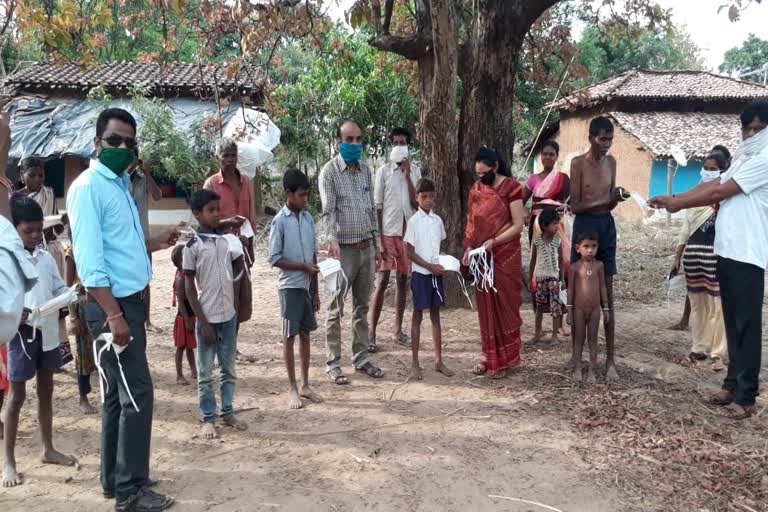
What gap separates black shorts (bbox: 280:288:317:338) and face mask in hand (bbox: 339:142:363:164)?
1176 mm

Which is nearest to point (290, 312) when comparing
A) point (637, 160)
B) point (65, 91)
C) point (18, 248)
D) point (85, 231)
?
point (85, 231)

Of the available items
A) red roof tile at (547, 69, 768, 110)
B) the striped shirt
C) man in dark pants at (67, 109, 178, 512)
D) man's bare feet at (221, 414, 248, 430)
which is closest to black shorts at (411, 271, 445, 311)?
the striped shirt

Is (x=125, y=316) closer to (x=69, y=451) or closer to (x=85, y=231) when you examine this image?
(x=85, y=231)

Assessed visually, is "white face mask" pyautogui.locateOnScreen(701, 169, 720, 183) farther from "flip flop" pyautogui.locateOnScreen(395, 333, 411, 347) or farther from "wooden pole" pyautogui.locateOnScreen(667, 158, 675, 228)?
"wooden pole" pyautogui.locateOnScreen(667, 158, 675, 228)

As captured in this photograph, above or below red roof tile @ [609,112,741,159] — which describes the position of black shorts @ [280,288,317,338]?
below

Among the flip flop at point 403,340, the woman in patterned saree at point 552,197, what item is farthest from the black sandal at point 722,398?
the flip flop at point 403,340

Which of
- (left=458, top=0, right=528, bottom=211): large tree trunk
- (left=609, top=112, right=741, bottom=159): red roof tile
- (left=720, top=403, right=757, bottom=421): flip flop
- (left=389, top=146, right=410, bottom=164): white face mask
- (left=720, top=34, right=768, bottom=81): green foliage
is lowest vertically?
(left=720, top=403, right=757, bottom=421): flip flop

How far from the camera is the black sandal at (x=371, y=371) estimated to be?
15.3 ft

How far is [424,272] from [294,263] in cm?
115

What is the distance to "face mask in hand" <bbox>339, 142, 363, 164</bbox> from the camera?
178 inches

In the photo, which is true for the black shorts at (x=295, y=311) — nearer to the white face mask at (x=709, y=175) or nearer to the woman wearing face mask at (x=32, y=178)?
the woman wearing face mask at (x=32, y=178)

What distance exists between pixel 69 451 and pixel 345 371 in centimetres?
212

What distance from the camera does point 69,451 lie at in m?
3.50

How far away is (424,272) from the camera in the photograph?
4613mm
